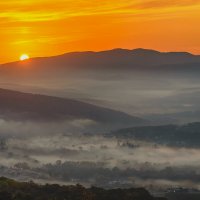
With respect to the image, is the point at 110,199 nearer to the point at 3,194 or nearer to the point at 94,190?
the point at 94,190

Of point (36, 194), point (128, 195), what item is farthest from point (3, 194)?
point (128, 195)

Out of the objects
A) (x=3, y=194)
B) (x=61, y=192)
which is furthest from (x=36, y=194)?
(x=3, y=194)

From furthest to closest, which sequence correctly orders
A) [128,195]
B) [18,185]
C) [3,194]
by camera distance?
[18,185]
[128,195]
[3,194]

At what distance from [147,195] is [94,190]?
828cm

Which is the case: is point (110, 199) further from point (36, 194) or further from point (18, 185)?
point (18, 185)

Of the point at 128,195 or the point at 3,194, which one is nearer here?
Answer: the point at 3,194

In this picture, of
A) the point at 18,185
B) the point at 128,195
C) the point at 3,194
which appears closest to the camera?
the point at 3,194

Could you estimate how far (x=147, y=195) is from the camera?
11131cm

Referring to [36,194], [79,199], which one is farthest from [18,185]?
[79,199]

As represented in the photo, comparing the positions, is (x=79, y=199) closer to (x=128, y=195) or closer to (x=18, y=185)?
(x=128, y=195)

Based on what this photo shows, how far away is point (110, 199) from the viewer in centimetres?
10688

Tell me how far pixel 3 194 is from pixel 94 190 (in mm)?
16898

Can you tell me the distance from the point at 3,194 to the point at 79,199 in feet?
38.0

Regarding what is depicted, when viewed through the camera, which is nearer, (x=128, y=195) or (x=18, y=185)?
(x=128, y=195)
